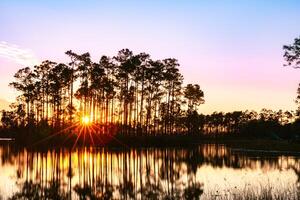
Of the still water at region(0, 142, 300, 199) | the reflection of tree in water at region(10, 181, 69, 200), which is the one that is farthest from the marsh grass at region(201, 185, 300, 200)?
the reflection of tree in water at region(10, 181, 69, 200)

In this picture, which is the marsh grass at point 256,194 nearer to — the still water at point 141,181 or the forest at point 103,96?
the still water at point 141,181

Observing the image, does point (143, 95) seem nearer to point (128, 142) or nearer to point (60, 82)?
point (60, 82)

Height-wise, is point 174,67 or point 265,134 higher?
point 174,67

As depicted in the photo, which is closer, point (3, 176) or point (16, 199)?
point (16, 199)

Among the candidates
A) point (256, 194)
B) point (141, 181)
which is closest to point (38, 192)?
point (141, 181)

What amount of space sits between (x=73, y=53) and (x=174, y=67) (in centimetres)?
2036

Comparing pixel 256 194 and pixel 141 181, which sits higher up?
pixel 256 194

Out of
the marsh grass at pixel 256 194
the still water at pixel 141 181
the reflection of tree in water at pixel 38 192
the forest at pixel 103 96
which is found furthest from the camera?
the forest at pixel 103 96

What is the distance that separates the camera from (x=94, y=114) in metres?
92.1

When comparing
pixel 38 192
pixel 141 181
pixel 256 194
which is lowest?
pixel 141 181

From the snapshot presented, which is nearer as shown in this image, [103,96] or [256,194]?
[256,194]

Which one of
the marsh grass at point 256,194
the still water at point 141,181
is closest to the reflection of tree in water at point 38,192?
the still water at point 141,181

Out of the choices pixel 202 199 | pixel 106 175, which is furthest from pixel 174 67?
pixel 202 199

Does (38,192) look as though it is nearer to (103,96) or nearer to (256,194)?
(256,194)
